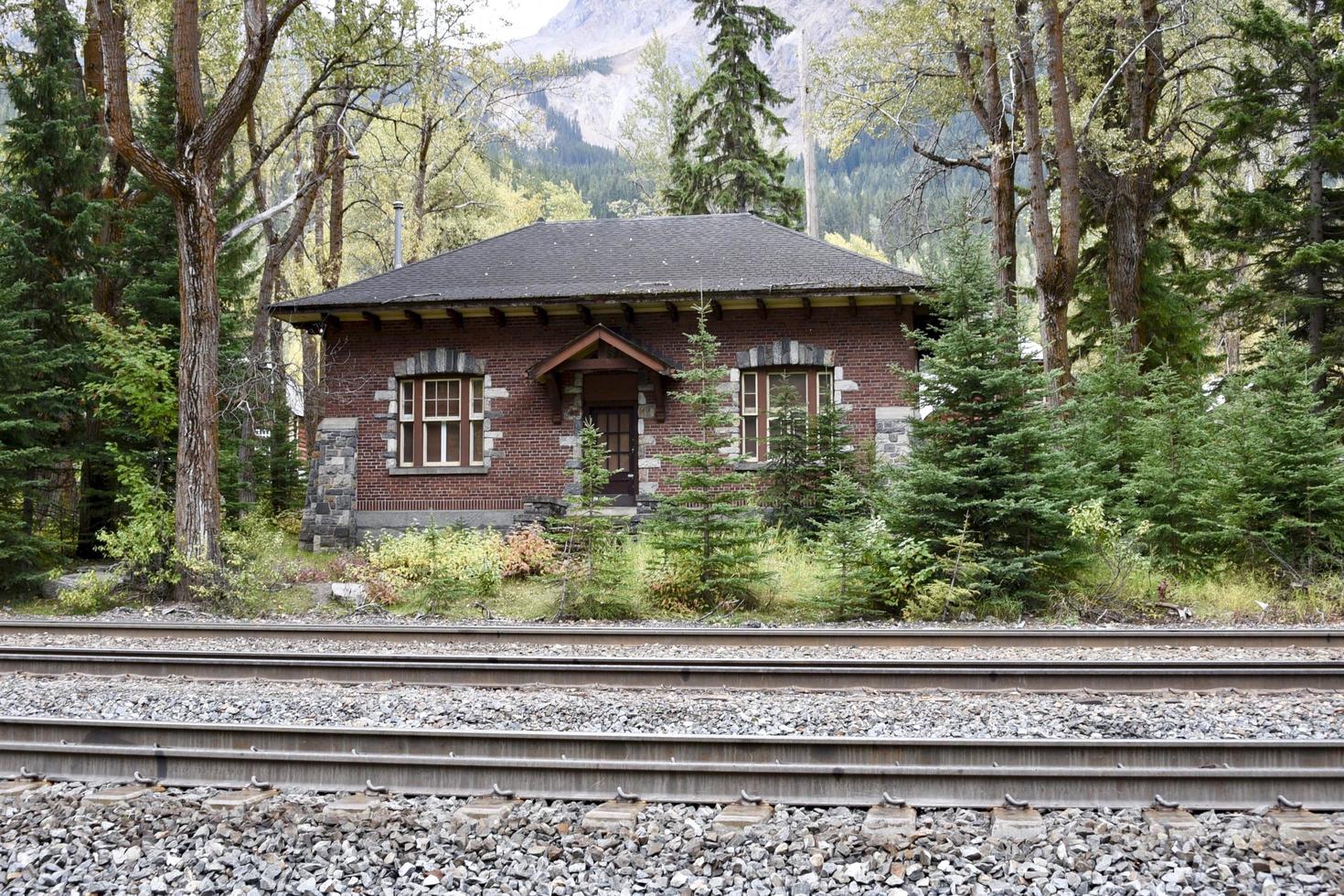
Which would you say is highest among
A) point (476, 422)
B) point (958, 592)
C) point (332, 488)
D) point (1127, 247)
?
Result: point (1127, 247)

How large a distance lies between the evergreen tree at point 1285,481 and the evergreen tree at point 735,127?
21640 mm

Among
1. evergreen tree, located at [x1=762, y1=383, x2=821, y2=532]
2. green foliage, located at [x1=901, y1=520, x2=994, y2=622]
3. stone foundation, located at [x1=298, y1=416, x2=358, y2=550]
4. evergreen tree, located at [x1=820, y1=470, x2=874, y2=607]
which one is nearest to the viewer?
green foliage, located at [x1=901, y1=520, x2=994, y2=622]

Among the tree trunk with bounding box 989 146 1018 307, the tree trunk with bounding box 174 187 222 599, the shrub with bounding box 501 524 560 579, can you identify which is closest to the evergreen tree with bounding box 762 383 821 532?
the shrub with bounding box 501 524 560 579

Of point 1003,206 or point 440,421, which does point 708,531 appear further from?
point 1003,206

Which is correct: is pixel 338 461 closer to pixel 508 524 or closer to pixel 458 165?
pixel 508 524

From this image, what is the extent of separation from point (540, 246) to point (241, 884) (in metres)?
19.1

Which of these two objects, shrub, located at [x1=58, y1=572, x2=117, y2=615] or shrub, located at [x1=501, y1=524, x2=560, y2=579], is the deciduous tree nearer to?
shrub, located at [x1=58, y1=572, x2=117, y2=615]

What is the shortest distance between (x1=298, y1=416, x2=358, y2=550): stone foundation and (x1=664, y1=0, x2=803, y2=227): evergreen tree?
16880 millimetres

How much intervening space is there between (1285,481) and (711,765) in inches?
434

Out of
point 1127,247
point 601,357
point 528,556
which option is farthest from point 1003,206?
point 528,556

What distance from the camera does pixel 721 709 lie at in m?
6.75

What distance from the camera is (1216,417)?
48.6ft

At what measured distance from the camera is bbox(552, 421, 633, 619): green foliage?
12.4m

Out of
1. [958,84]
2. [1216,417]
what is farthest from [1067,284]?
[958,84]
